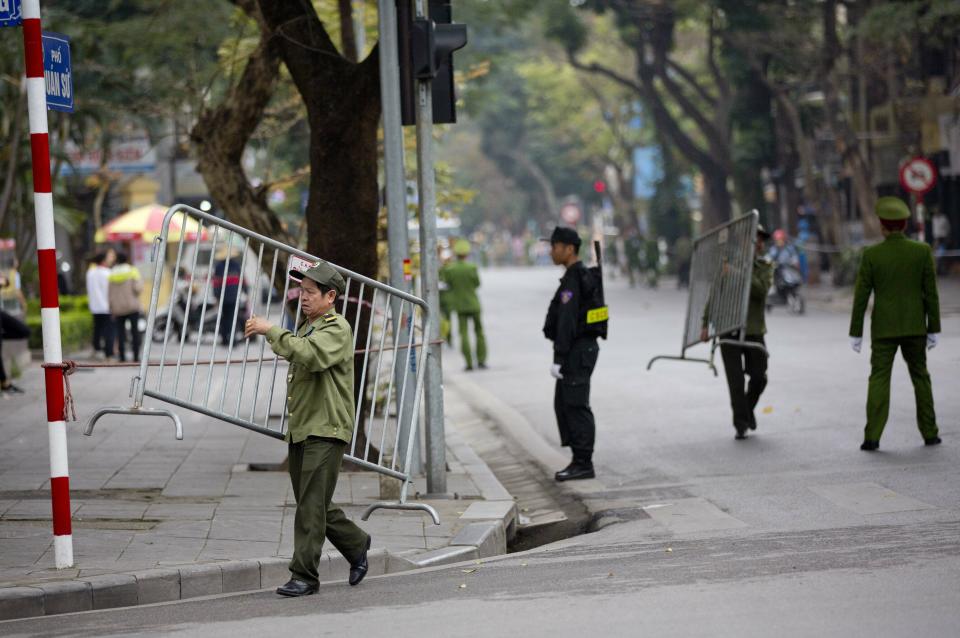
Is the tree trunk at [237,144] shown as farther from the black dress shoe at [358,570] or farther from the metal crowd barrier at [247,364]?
the black dress shoe at [358,570]

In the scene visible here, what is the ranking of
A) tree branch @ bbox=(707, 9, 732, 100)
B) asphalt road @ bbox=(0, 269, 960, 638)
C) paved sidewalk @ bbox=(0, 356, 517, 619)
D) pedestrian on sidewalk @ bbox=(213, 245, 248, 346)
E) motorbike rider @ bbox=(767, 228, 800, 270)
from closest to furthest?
1. asphalt road @ bbox=(0, 269, 960, 638)
2. paved sidewalk @ bbox=(0, 356, 517, 619)
3. pedestrian on sidewalk @ bbox=(213, 245, 248, 346)
4. motorbike rider @ bbox=(767, 228, 800, 270)
5. tree branch @ bbox=(707, 9, 732, 100)

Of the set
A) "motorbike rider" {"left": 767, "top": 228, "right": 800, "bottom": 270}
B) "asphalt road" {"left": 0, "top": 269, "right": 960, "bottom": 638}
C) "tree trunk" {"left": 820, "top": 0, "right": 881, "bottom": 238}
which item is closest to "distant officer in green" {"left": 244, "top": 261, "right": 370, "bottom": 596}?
"asphalt road" {"left": 0, "top": 269, "right": 960, "bottom": 638}

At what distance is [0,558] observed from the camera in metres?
7.53

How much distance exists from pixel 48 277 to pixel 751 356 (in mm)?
6624

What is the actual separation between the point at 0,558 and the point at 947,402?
28.3ft

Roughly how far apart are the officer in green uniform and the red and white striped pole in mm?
6240

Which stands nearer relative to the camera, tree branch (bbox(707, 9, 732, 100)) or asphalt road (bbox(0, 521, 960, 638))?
asphalt road (bbox(0, 521, 960, 638))

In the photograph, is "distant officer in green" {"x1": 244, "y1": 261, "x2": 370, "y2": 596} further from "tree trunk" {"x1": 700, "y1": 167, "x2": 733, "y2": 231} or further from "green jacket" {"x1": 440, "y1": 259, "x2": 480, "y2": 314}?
"tree trunk" {"x1": 700, "y1": 167, "x2": 733, "y2": 231}

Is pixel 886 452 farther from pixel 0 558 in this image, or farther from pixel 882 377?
pixel 0 558

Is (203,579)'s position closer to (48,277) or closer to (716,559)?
(48,277)

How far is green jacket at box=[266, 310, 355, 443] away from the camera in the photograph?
675cm

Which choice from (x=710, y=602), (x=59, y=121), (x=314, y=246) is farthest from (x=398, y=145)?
(x=59, y=121)

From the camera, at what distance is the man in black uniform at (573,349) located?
34.6ft

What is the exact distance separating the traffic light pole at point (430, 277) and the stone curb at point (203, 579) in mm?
1058
